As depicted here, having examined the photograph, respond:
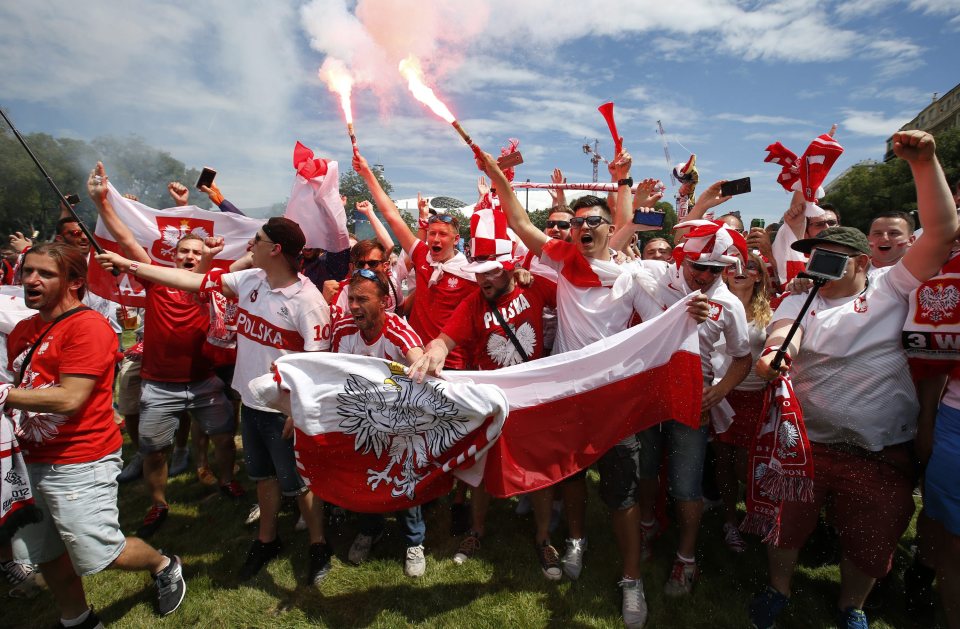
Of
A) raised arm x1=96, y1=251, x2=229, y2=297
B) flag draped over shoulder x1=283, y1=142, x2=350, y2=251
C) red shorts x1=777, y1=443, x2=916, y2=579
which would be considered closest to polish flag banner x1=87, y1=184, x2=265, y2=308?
flag draped over shoulder x1=283, y1=142, x2=350, y2=251

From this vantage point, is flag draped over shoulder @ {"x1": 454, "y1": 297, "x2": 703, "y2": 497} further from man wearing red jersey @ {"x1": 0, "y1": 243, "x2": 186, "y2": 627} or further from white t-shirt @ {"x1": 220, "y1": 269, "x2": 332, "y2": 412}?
man wearing red jersey @ {"x1": 0, "y1": 243, "x2": 186, "y2": 627}

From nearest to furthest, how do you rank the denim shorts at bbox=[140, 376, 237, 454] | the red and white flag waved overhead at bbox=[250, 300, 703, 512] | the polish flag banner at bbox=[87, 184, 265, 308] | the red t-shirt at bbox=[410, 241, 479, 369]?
the red and white flag waved overhead at bbox=[250, 300, 703, 512] → the red t-shirt at bbox=[410, 241, 479, 369] → the denim shorts at bbox=[140, 376, 237, 454] → the polish flag banner at bbox=[87, 184, 265, 308]

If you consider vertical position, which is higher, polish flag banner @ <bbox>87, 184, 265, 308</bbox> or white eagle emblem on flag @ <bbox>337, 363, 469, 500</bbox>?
polish flag banner @ <bbox>87, 184, 265, 308</bbox>

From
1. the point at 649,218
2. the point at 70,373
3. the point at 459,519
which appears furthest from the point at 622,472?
the point at 70,373

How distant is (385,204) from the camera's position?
4.80m

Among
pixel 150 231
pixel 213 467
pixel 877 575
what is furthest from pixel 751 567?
pixel 150 231

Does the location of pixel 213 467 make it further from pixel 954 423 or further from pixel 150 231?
pixel 954 423

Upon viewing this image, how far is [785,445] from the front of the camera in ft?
9.16

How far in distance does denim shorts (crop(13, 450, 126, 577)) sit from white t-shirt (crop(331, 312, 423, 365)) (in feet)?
5.33

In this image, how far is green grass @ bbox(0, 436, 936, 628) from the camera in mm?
3240

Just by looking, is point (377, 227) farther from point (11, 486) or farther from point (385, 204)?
point (11, 486)

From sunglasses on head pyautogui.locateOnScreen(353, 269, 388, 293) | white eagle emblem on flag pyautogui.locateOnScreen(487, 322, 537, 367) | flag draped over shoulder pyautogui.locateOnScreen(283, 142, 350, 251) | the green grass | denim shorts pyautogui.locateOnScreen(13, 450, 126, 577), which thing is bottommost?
the green grass

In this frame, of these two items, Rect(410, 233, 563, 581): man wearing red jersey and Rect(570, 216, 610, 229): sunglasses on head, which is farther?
Rect(410, 233, 563, 581): man wearing red jersey

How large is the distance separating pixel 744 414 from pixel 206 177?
565cm
